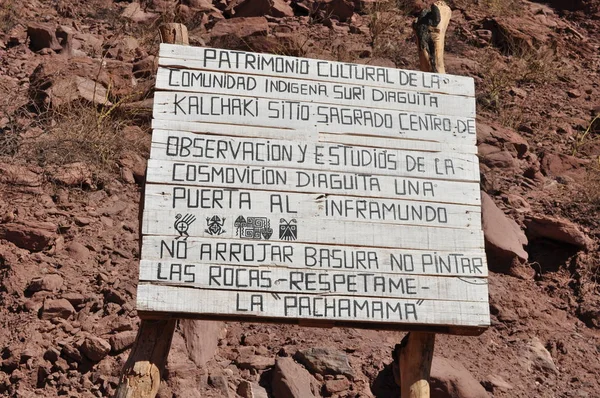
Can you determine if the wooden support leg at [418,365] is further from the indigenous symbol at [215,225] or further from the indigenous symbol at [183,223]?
the indigenous symbol at [183,223]

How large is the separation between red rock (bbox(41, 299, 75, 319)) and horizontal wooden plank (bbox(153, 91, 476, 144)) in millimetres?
1788

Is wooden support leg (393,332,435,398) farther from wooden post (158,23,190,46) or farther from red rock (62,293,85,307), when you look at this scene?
red rock (62,293,85,307)

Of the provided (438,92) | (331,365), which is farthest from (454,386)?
(438,92)

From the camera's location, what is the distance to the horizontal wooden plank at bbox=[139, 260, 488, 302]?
10.2 feet

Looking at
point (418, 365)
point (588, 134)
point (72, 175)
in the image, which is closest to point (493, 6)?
point (588, 134)

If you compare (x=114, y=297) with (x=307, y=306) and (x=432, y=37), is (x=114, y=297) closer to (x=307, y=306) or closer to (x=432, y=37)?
(x=307, y=306)

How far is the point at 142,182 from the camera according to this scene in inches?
227

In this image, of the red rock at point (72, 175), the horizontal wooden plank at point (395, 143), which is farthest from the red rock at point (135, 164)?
the horizontal wooden plank at point (395, 143)

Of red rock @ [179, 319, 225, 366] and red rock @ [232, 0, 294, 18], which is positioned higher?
red rock @ [232, 0, 294, 18]

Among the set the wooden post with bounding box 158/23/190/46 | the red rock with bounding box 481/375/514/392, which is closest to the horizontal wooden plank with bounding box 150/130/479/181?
the wooden post with bounding box 158/23/190/46

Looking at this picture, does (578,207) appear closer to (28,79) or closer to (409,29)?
(409,29)

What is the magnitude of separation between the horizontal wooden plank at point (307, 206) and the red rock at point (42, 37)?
4.47 meters

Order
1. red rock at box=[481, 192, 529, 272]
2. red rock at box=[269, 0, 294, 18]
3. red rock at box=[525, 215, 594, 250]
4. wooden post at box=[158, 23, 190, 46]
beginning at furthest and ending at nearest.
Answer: red rock at box=[269, 0, 294, 18] → red rock at box=[525, 215, 594, 250] → red rock at box=[481, 192, 529, 272] → wooden post at box=[158, 23, 190, 46]

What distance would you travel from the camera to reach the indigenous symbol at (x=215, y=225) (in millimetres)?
3172
